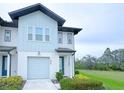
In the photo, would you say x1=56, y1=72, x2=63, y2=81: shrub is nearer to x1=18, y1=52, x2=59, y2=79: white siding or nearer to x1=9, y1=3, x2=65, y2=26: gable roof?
x1=18, y1=52, x2=59, y2=79: white siding

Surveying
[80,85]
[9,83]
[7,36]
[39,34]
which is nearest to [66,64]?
[39,34]

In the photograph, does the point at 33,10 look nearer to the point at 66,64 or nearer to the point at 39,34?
the point at 39,34

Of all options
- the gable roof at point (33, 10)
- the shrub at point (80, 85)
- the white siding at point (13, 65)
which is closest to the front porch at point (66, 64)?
the gable roof at point (33, 10)

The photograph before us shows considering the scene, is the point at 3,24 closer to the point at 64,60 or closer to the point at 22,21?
the point at 22,21

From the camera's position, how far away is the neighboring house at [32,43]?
2253 centimetres

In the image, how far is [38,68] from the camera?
76.2ft

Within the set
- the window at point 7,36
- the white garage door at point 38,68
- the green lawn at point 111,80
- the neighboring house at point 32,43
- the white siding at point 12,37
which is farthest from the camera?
the window at point 7,36

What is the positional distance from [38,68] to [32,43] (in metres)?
2.50

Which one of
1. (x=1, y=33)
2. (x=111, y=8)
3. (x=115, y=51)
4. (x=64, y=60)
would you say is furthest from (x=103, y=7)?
(x=115, y=51)

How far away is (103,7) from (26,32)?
31.7ft

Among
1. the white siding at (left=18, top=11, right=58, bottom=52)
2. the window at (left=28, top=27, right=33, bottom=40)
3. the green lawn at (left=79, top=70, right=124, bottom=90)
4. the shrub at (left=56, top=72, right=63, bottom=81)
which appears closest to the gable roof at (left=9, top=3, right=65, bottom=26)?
the white siding at (left=18, top=11, right=58, bottom=52)

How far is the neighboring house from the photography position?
73.9 feet

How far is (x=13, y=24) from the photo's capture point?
2417cm

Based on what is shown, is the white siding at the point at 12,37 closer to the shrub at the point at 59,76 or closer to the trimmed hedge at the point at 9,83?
the shrub at the point at 59,76
